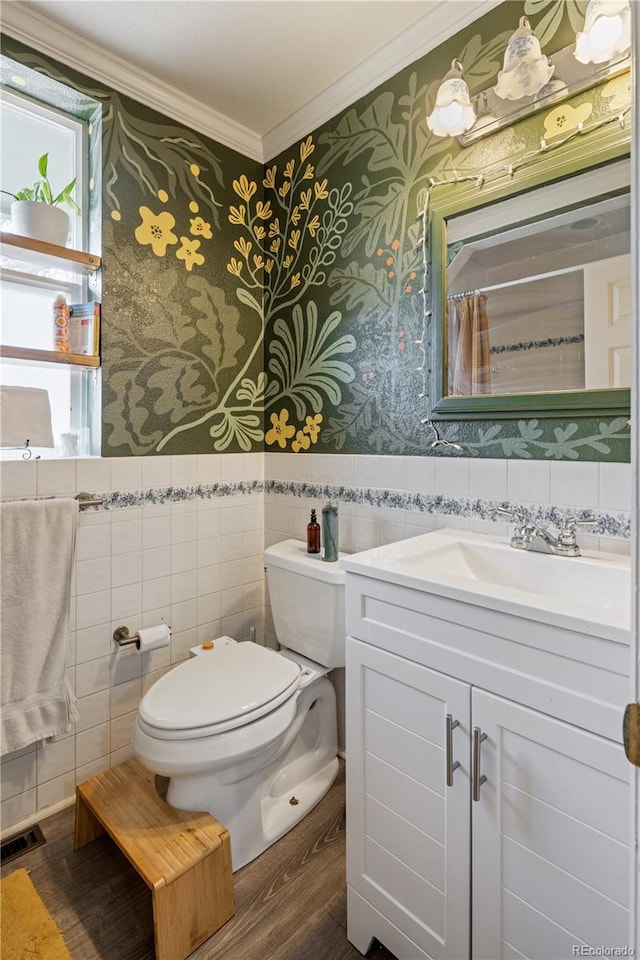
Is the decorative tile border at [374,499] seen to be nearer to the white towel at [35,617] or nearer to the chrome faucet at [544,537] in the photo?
the chrome faucet at [544,537]

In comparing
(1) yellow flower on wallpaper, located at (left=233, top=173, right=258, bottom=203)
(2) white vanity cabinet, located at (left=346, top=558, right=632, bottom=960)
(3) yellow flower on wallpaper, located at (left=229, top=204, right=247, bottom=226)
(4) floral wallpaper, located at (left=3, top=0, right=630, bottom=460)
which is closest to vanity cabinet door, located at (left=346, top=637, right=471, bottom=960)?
(2) white vanity cabinet, located at (left=346, top=558, right=632, bottom=960)

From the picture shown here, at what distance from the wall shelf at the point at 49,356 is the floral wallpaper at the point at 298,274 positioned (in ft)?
0.20

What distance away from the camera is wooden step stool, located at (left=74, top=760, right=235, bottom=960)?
1.10 m

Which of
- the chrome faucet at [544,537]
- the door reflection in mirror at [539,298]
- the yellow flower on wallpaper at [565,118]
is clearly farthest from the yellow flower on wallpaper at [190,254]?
the chrome faucet at [544,537]

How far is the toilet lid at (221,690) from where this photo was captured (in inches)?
48.8

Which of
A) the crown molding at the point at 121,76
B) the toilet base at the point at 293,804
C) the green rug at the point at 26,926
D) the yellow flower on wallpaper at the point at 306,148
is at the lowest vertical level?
the green rug at the point at 26,926

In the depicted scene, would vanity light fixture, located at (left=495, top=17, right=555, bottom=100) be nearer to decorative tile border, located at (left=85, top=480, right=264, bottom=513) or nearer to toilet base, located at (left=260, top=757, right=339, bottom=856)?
decorative tile border, located at (left=85, top=480, right=264, bottom=513)

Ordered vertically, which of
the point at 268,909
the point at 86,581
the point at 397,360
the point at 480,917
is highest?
the point at 397,360

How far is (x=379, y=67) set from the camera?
1612 millimetres

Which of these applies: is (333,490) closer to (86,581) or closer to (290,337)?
(290,337)

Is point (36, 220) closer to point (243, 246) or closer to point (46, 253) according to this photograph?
point (46, 253)

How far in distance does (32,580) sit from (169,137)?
1677mm

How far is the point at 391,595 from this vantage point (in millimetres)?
1010

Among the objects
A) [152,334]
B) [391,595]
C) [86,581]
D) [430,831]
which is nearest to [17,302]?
[152,334]
